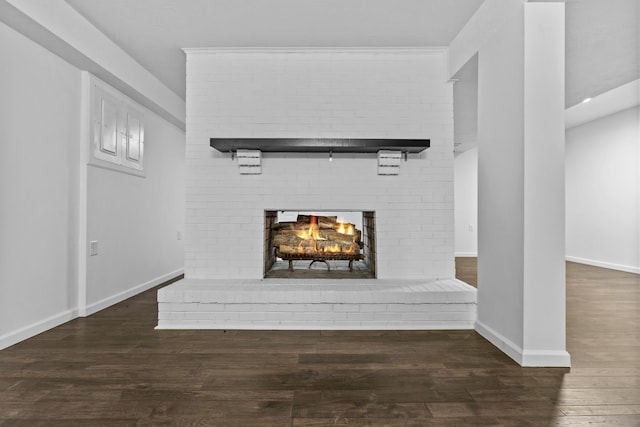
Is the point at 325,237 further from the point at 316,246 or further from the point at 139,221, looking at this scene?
the point at 139,221

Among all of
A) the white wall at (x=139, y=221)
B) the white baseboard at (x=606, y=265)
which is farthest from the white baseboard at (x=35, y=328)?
the white baseboard at (x=606, y=265)

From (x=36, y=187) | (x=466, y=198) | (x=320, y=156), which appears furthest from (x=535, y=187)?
(x=466, y=198)

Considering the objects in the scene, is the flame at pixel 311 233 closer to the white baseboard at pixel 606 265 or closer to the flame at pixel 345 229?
the flame at pixel 345 229

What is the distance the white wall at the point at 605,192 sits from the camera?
4867 mm

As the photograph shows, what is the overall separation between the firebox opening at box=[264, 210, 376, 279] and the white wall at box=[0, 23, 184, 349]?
5.18 feet

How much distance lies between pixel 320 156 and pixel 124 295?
252 centimetres

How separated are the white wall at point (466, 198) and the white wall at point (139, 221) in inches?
219

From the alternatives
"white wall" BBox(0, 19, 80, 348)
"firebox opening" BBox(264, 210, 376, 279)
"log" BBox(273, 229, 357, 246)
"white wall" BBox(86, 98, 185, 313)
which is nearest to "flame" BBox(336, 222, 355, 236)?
"firebox opening" BBox(264, 210, 376, 279)

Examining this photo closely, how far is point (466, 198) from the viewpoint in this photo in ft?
23.4

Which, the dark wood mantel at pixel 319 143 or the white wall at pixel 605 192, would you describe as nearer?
the dark wood mantel at pixel 319 143

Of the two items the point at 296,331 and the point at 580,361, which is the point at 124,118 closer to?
the point at 296,331

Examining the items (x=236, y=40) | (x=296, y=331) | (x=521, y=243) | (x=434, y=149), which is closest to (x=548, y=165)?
(x=521, y=243)

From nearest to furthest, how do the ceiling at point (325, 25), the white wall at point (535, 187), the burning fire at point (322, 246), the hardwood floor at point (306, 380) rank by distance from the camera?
1. the hardwood floor at point (306, 380)
2. the white wall at point (535, 187)
3. the ceiling at point (325, 25)
4. the burning fire at point (322, 246)

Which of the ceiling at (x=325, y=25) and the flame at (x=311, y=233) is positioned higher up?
the ceiling at (x=325, y=25)
